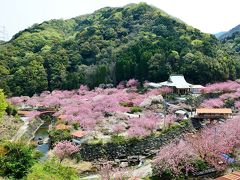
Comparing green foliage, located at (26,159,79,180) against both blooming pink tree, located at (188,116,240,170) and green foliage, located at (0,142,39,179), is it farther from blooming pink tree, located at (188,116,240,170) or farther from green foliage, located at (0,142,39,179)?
blooming pink tree, located at (188,116,240,170)

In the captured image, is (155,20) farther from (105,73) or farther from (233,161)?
(233,161)

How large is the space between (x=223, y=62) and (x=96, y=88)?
2254cm

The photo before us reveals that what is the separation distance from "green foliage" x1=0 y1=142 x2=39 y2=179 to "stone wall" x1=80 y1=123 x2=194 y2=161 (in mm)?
12283

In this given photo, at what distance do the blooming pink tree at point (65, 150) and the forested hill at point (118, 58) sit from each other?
31.1 meters

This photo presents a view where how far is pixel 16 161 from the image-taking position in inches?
742

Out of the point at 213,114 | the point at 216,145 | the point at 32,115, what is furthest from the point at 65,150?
the point at 32,115

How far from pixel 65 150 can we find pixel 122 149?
538 cm

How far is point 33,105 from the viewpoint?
57.3 metres

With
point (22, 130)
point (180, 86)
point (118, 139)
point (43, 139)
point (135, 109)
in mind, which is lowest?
point (43, 139)

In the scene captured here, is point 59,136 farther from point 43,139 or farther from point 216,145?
point 216,145

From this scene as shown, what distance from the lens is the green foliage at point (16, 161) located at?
727 inches

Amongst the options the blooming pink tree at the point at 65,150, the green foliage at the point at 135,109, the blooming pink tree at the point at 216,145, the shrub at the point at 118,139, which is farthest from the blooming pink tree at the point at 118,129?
the blooming pink tree at the point at 216,145

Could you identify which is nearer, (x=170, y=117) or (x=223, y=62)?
(x=170, y=117)

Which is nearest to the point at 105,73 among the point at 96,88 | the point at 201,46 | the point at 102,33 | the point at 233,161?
the point at 96,88
